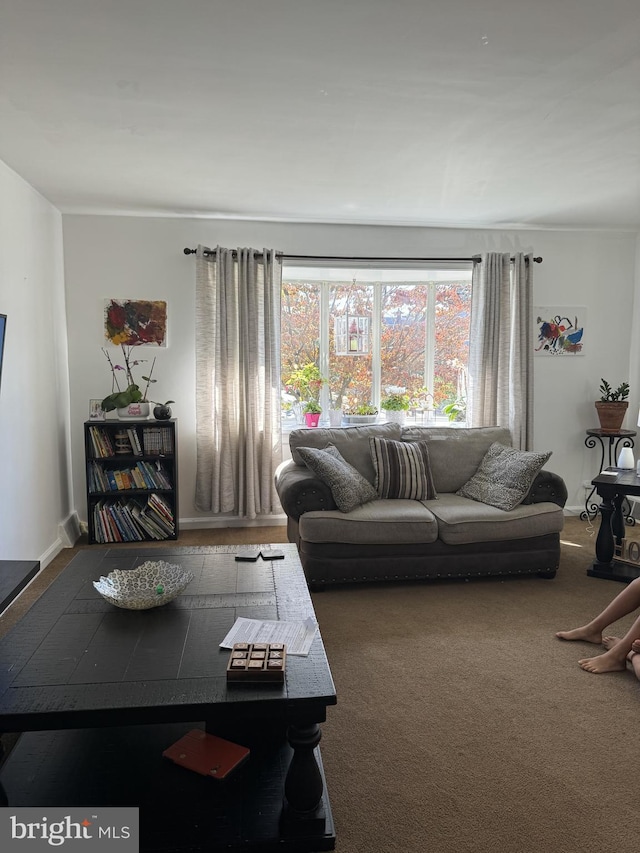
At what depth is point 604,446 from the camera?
5363mm

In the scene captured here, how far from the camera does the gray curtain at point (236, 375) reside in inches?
185

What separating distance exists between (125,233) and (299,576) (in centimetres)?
329

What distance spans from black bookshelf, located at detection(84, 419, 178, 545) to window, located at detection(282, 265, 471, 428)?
115cm

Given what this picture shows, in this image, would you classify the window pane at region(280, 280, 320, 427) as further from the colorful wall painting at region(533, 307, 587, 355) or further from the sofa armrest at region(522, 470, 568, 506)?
the sofa armrest at region(522, 470, 568, 506)

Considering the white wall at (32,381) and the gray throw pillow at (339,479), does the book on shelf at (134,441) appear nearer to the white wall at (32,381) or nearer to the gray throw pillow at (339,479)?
the white wall at (32,381)

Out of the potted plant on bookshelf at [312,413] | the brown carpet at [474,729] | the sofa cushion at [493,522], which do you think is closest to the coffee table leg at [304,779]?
the brown carpet at [474,729]

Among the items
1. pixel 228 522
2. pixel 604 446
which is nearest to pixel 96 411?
pixel 228 522

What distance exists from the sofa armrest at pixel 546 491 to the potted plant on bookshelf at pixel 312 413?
1.87 meters

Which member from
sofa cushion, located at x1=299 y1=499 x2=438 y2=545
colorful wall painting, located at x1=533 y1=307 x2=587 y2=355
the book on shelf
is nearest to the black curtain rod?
colorful wall painting, located at x1=533 y1=307 x2=587 y2=355

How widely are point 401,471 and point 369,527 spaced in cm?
60

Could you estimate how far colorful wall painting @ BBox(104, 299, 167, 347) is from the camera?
15.4 ft

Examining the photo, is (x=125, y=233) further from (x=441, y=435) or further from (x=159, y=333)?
(x=441, y=435)

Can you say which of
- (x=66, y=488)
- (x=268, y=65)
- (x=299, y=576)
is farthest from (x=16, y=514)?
(x=268, y=65)

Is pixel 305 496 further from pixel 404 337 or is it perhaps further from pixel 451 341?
pixel 451 341
